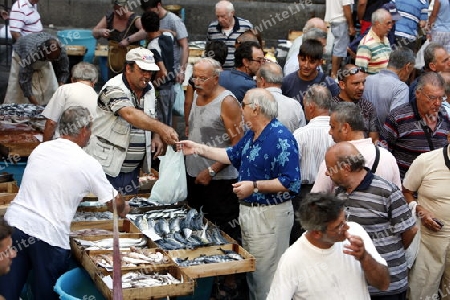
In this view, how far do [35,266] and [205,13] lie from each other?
9.19 metres

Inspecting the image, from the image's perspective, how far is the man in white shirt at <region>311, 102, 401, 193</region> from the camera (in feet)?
19.0

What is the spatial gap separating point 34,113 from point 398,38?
5.33 metres

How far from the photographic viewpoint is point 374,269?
15.2 ft

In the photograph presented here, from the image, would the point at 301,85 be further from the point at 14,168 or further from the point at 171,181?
the point at 14,168

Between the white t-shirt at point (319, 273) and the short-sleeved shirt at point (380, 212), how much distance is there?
551 millimetres

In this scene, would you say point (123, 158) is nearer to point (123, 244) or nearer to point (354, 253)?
point (123, 244)

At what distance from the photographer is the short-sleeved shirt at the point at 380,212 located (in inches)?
206

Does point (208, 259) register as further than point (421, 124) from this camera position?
No

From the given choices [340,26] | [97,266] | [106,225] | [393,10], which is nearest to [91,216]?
[106,225]

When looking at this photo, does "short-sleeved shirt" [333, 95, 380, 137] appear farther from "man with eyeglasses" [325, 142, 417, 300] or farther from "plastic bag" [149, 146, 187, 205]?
"man with eyeglasses" [325, 142, 417, 300]

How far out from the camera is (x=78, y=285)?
6160 mm

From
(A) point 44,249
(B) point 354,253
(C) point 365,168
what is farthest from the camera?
(A) point 44,249

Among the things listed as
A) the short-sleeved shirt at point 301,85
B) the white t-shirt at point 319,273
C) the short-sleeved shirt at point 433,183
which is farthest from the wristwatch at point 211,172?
the white t-shirt at point 319,273

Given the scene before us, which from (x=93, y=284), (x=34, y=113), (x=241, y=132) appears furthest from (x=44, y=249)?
(x=34, y=113)
